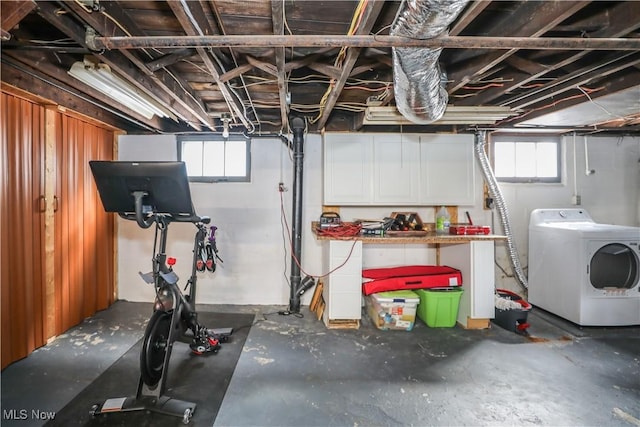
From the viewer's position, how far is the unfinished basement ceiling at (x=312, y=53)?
1.46 meters

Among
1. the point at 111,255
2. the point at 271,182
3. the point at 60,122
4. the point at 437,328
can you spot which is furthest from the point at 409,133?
the point at 111,255

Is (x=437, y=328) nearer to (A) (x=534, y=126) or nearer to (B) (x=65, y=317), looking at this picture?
(A) (x=534, y=126)

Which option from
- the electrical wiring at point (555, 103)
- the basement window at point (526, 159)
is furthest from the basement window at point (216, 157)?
the basement window at point (526, 159)

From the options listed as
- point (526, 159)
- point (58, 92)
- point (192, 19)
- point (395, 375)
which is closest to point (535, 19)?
point (192, 19)

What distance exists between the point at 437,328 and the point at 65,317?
3667 mm

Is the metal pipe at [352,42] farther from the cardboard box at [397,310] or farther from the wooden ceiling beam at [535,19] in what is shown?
the cardboard box at [397,310]

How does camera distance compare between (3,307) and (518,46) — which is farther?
(3,307)

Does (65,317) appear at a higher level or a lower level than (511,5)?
lower

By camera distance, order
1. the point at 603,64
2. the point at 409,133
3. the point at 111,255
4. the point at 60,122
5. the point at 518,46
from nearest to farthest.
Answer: the point at 518,46 < the point at 603,64 < the point at 60,122 < the point at 409,133 < the point at 111,255

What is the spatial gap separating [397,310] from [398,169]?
1.52 meters

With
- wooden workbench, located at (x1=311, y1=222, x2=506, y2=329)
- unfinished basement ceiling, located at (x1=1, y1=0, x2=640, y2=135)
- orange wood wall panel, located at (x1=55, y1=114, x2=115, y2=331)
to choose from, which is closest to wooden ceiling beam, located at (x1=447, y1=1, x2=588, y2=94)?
unfinished basement ceiling, located at (x1=1, y1=0, x2=640, y2=135)

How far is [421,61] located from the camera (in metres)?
1.62

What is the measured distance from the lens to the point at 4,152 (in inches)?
86.7

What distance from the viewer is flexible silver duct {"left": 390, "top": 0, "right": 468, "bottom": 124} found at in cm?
118
